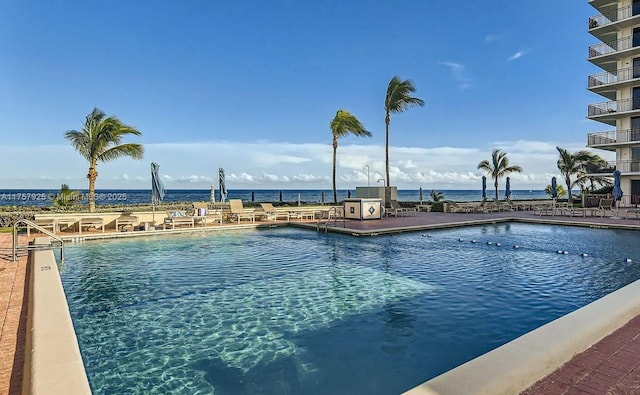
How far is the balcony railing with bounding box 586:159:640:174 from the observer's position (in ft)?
85.5

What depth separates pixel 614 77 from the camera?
28.0 metres

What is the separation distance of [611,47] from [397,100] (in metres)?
18.7

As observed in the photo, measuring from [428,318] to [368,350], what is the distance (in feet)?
4.41

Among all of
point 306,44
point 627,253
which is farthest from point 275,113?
point 627,253

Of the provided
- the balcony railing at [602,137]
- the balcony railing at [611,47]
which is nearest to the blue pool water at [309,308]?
the balcony railing at [602,137]

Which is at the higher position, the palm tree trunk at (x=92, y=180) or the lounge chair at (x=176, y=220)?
the palm tree trunk at (x=92, y=180)

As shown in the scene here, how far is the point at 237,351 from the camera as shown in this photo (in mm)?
4086

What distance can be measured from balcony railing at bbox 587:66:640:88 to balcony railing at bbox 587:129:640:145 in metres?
3.66

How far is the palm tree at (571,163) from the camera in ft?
106

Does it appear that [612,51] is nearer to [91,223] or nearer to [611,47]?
[611,47]

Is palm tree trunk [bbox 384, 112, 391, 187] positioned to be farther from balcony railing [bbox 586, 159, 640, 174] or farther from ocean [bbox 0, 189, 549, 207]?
balcony railing [bbox 586, 159, 640, 174]

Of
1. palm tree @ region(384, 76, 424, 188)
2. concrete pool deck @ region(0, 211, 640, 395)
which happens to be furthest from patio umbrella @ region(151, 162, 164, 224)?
palm tree @ region(384, 76, 424, 188)

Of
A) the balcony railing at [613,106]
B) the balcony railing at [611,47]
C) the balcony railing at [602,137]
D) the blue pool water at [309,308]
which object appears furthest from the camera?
the balcony railing at [602,137]

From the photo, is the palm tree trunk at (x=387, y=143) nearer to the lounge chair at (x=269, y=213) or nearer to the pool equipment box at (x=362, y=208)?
the pool equipment box at (x=362, y=208)
